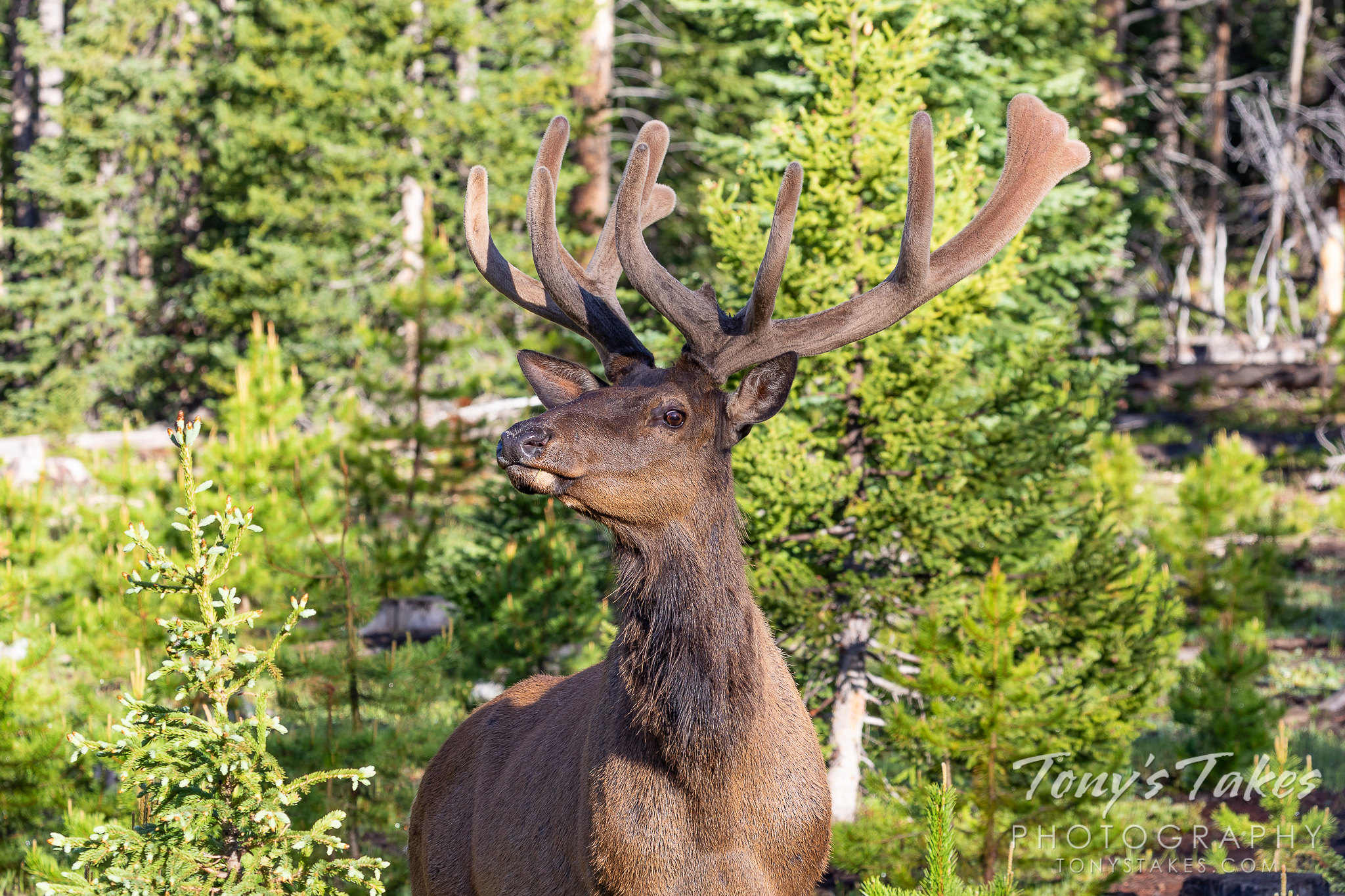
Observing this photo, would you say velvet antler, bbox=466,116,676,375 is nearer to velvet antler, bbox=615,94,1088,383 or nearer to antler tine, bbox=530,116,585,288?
antler tine, bbox=530,116,585,288

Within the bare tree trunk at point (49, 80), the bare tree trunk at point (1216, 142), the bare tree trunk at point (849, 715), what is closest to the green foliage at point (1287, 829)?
the bare tree trunk at point (849, 715)

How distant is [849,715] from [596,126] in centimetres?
1231

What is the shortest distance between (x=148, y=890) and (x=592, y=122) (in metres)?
16.1

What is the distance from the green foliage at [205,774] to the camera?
12.0 ft

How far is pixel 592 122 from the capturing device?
18.4 metres

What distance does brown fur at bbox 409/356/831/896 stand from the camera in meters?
3.79

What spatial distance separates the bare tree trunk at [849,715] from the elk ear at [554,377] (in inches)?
159

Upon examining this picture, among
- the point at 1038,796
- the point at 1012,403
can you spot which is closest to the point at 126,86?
the point at 1012,403

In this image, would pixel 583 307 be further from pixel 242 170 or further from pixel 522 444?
pixel 242 170

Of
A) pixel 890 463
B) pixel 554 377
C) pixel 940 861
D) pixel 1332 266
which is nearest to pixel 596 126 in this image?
pixel 890 463

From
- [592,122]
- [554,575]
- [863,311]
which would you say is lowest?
[554,575]

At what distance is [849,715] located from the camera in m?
8.24

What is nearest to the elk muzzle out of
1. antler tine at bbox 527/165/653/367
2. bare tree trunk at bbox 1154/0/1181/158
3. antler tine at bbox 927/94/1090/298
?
antler tine at bbox 527/165/653/367

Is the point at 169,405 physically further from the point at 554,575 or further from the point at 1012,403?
the point at 1012,403
